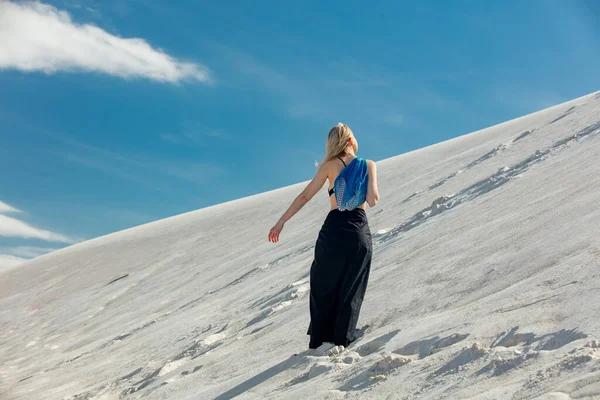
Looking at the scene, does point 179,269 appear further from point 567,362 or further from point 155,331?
point 567,362

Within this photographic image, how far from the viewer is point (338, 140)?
12.7ft

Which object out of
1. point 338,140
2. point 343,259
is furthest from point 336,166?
point 343,259

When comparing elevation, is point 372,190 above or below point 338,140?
below

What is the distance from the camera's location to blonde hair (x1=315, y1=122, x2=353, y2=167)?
12.7ft

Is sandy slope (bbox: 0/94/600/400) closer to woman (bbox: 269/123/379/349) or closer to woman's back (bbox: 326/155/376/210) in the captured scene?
woman (bbox: 269/123/379/349)

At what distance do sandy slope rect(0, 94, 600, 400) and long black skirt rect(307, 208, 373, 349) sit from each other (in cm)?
17

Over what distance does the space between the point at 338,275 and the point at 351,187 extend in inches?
19.9

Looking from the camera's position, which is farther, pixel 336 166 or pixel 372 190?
pixel 336 166

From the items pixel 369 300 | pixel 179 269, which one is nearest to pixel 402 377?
pixel 369 300

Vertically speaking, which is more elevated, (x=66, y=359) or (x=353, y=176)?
(x=353, y=176)

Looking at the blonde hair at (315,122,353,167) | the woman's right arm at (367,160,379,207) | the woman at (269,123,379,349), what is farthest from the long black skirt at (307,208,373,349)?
the blonde hair at (315,122,353,167)

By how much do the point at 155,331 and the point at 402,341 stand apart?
180 inches

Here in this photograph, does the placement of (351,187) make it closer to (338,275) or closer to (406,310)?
(338,275)

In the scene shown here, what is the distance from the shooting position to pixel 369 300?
4562 mm
